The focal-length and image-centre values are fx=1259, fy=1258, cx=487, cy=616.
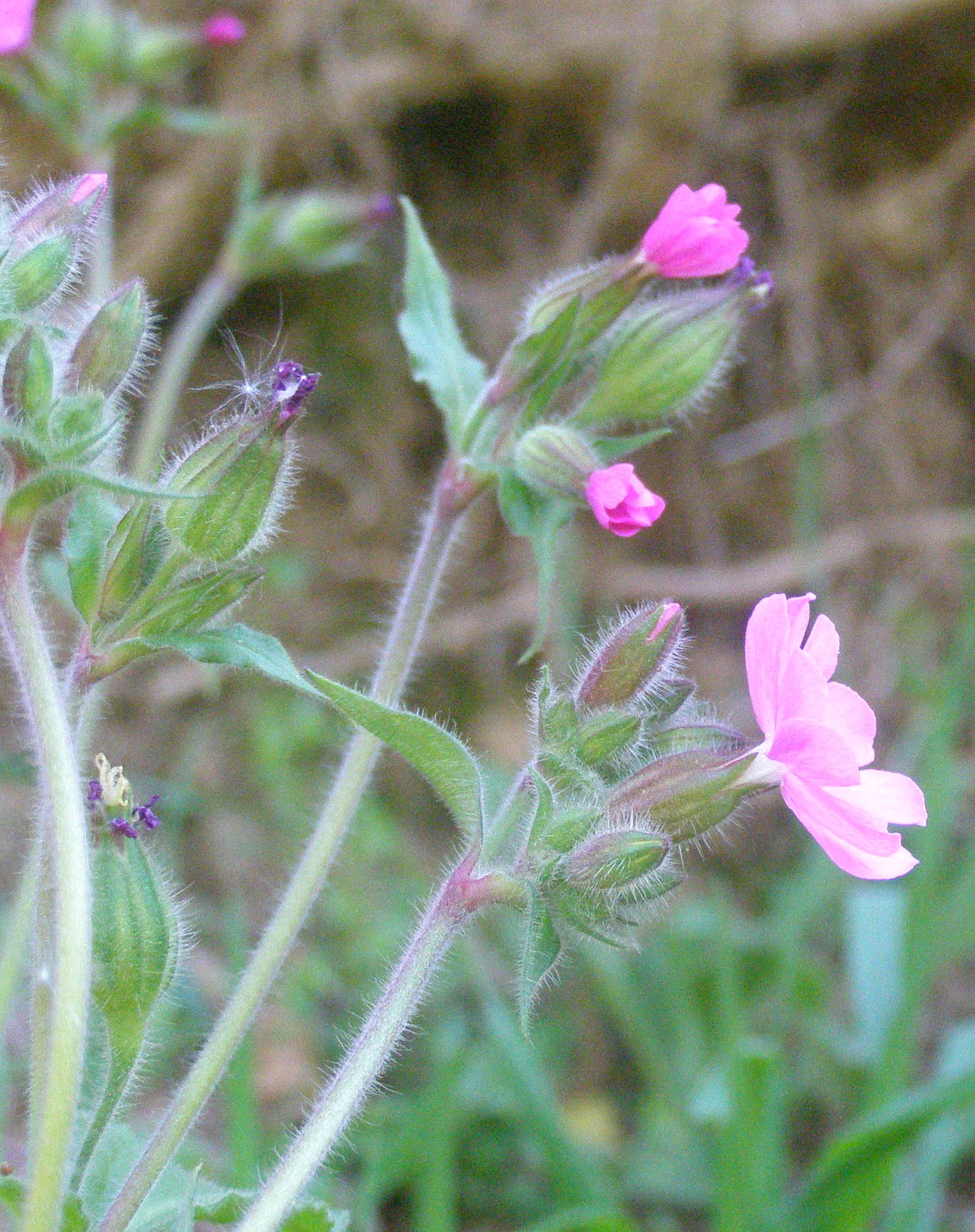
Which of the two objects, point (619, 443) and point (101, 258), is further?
point (101, 258)

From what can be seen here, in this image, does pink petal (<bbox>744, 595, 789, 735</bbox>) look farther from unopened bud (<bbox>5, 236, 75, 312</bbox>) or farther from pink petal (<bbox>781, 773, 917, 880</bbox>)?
unopened bud (<bbox>5, 236, 75, 312</bbox>)

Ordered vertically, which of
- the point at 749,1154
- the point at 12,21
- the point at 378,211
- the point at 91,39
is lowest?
the point at 749,1154

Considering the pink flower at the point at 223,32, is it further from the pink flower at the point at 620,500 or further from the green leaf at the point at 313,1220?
the green leaf at the point at 313,1220

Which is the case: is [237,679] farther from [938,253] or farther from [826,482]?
[938,253]

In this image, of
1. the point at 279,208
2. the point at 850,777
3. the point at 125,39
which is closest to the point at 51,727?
the point at 850,777

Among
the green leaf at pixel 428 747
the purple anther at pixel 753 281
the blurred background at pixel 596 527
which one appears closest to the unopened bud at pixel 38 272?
the green leaf at pixel 428 747

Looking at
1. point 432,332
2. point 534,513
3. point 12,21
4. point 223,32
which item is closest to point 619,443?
point 534,513

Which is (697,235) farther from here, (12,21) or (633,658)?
(12,21)
